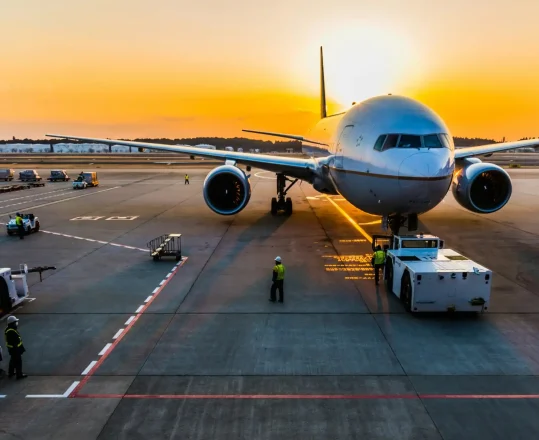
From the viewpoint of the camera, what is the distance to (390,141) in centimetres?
1506

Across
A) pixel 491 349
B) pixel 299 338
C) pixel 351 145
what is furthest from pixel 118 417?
pixel 351 145

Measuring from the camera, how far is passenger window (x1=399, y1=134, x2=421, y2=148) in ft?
48.1

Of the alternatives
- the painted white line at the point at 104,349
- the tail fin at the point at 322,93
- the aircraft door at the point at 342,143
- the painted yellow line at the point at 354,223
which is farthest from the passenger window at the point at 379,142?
the tail fin at the point at 322,93

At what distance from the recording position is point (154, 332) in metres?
10.4

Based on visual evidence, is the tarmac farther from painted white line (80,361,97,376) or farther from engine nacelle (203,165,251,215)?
engine nacelle (203,165,251,215)

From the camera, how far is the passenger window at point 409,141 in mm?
14668

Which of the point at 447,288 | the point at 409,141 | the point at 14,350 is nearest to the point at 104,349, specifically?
the point at 14,350

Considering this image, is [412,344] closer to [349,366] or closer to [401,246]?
[349,366]

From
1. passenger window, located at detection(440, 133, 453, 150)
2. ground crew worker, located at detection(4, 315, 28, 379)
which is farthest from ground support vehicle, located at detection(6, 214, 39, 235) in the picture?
passenger window, located at detection(440, 133, 453, 150)

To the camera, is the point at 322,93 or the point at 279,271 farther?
the point at 322,93

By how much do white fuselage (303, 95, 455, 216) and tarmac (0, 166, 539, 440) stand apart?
9.21 ft

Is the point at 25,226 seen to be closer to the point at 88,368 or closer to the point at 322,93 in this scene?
the point at 88,368

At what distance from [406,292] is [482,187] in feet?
40.8

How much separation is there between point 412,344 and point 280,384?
3.49 meters
